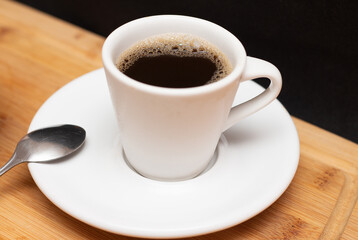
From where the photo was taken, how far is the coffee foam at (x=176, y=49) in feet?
2.65

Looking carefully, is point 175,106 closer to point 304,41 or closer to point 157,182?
point 157,182

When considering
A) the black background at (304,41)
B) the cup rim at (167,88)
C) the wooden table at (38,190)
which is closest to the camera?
the cup rim at (167,88)

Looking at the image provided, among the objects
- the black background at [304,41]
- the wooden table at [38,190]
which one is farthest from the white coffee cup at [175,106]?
the black background at [304,41]

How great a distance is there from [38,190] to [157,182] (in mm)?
220

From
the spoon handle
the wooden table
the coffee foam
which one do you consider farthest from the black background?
the spoon handle

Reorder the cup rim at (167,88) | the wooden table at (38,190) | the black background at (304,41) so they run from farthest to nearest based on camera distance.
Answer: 1. the black background at (304,41)
2. the wooden table at (38,190)
3. the cup rim at (167,88)

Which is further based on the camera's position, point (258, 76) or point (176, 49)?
point (176, 49)

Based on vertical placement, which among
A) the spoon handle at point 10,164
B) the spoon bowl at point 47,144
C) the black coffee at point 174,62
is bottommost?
the spoon handle at point 10,164

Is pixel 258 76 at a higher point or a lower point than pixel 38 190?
higher

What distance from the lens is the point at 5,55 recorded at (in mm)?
1133

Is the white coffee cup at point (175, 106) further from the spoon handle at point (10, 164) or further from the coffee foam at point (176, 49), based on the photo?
the spoon handle at point (10, 164)

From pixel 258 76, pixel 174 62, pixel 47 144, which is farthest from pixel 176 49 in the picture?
pixel 47 144

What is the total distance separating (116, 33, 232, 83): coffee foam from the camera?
81 cm

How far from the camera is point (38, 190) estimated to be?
81cm
